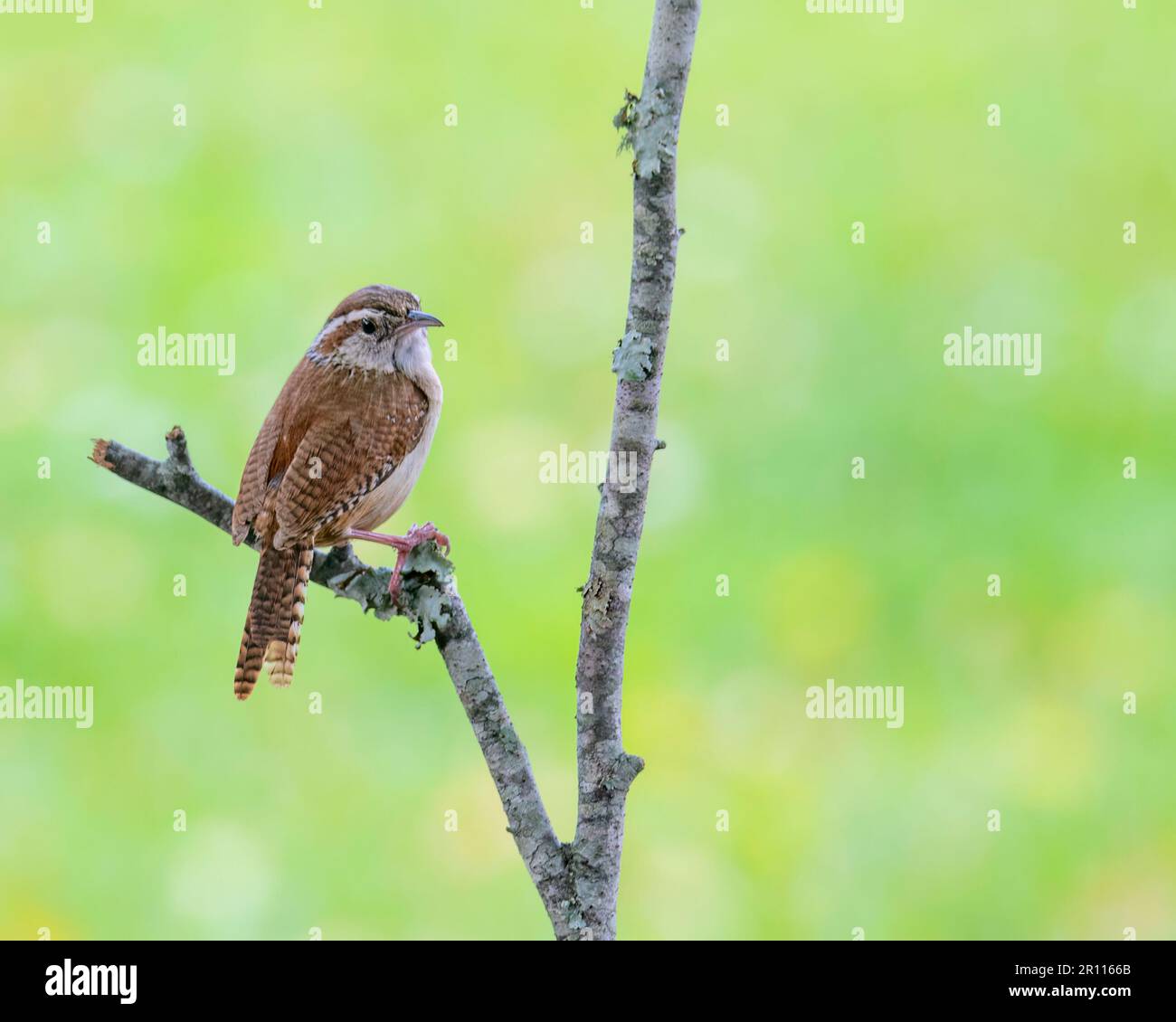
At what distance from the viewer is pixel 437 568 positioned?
4.10m

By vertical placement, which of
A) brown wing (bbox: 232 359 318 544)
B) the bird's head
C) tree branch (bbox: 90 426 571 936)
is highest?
the bird's head

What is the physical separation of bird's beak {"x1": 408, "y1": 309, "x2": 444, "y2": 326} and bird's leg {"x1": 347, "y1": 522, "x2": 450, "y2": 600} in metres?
1.10

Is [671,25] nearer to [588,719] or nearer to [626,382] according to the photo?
[626,382]

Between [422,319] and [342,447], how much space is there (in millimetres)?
689

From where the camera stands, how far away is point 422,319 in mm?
5398

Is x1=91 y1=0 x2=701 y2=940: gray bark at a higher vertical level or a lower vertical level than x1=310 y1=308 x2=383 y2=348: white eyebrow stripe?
lower

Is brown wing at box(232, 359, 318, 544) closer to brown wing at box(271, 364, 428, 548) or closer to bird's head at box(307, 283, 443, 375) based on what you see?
brown wing at box(271, 364, 428, 548)

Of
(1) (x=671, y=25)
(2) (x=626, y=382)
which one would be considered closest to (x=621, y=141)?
(1) (x=671, y=25)

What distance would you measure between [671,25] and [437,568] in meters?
1.77

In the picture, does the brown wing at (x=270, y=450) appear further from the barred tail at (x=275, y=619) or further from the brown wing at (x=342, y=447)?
the barred tail at (x=275, y=619)

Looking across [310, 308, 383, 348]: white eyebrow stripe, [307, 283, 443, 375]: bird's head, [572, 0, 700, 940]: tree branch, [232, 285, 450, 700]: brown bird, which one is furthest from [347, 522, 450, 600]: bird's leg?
[310, 308, 383, 348]: white eyebrow stripe

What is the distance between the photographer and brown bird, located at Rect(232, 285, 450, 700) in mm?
4633

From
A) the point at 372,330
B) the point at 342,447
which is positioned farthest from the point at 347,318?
the point at 342,447

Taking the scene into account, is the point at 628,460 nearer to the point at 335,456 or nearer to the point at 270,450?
the point at 335,456
